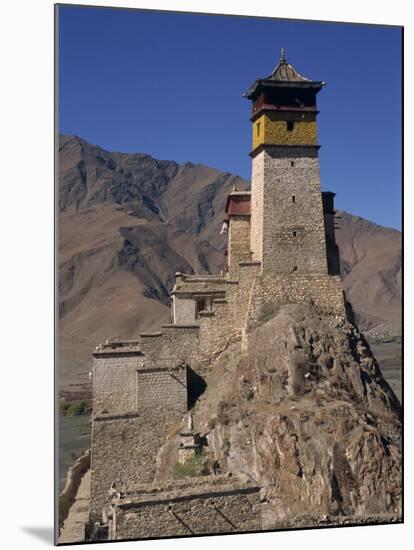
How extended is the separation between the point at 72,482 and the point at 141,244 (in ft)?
193

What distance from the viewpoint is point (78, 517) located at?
18.7 m

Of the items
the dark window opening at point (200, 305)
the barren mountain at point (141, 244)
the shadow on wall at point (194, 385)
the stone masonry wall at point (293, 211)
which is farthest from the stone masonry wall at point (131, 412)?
the barren mountain at point (141, 244)

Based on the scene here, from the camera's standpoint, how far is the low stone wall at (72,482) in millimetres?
18453

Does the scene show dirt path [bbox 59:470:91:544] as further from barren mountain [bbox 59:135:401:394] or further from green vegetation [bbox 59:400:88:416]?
barren mountain [bbox 59:135:401:394]

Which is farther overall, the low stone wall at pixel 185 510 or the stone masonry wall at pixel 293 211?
the stone masonry wall at pixel 293 211

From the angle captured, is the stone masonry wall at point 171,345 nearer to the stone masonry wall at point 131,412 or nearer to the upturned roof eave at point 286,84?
the stone masonry wall at point 131,412

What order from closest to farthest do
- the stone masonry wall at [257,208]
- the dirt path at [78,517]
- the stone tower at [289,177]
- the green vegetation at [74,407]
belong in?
1. the dirt path at [78,517]
2. the stone tower at [289,177]
3. the stone masonry wall at [257,208]
4. the green vegetation at [74,407]

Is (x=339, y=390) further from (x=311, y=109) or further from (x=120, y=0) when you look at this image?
(x=120, y=0)

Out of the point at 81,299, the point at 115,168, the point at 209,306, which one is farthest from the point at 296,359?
the point at 115,168

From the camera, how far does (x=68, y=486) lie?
19.9 metres

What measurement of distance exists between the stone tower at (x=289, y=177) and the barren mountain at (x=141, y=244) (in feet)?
79.0

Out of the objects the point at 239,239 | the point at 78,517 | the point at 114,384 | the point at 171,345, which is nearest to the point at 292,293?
the point at 239,239

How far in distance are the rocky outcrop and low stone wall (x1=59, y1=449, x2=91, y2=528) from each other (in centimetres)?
195

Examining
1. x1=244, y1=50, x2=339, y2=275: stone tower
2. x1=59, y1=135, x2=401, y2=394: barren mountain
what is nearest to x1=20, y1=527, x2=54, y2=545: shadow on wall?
x1=244, y1=50, x2=339, y2=275: stone tower
